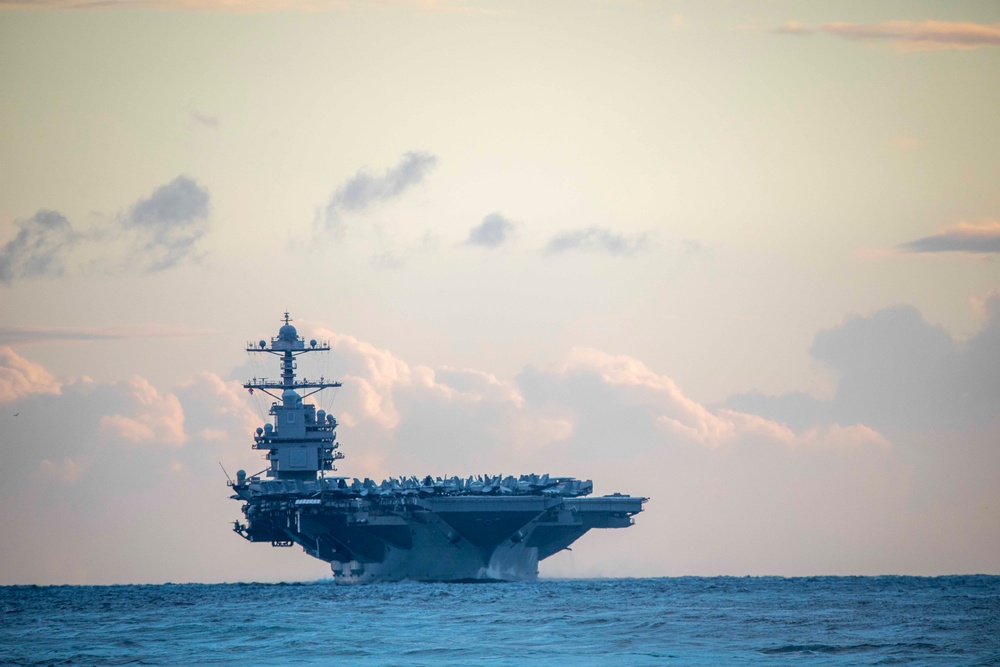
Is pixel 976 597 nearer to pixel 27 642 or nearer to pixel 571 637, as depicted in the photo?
pixel 571 637

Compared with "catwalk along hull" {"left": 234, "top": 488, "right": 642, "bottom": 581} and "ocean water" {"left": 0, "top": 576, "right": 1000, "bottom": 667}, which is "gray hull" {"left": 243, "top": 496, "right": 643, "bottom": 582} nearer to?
"catwalk along hull" {"left": 234, "top": 488, "right": 642, "bottom": 581}

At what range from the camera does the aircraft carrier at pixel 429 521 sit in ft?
174

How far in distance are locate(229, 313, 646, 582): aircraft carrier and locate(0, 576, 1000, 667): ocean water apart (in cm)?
212

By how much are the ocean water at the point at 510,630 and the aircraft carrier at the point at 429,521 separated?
212cm

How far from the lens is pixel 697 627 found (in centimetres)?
3781

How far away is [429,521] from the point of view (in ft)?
176

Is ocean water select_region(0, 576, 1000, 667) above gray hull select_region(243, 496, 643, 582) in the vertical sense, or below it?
below

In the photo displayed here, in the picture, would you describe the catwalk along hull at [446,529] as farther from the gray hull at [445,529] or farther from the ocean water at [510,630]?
the ocean water at [510,630]

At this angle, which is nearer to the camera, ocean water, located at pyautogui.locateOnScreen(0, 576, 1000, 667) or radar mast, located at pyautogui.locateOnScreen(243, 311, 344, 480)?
ocean water, located at pyautogui.locateOnScreen(0, 576, 1000, 667)

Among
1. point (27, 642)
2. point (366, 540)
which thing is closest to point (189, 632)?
point (27, 642)

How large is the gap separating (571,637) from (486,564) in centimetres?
2032

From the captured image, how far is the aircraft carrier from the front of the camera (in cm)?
5291

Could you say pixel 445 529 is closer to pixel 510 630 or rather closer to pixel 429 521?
pixel 429 521

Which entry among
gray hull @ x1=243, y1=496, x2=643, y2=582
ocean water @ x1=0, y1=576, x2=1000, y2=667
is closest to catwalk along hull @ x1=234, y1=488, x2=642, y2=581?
gray hull @ x1=243, y1=496, x2=643, y2=582
